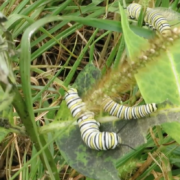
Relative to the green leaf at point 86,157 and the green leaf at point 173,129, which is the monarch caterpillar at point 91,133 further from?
the green leaf at point 173,129

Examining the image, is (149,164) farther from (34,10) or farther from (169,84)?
(34,10)

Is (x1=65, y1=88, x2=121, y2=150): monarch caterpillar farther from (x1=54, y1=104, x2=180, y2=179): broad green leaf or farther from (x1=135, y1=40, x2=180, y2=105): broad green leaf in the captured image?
(x1=135, y1=40, x2=180, y2=105): broad green leaf

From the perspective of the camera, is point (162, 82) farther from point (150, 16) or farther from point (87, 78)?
point (150, 16)

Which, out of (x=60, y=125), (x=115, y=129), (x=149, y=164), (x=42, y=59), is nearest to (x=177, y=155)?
(x=149, y=164)

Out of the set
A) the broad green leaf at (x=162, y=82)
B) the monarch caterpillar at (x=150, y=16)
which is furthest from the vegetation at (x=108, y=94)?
the monarch caterpillar at (x=150, y=16)

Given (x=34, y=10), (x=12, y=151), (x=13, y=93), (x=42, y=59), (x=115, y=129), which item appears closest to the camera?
(x=13, y=93)

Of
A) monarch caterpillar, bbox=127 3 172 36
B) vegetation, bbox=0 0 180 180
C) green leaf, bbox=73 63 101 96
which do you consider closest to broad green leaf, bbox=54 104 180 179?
vegetation, bbox=0 0 180 180
